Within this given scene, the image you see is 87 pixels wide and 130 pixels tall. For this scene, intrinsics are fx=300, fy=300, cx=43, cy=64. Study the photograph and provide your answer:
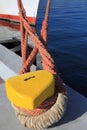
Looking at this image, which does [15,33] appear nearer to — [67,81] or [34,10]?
[67,81]

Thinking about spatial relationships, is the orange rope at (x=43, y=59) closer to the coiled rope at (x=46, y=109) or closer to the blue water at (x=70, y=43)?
the coiled rope at (x=46, y=109)

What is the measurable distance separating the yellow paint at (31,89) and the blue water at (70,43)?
452 centimetres

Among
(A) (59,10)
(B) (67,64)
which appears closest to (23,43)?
(B) (67,64)

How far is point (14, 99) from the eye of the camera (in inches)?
102

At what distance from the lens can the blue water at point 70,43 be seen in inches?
328

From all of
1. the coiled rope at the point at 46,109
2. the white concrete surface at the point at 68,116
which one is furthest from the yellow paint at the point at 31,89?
the white concrete surface at the point at 68,116

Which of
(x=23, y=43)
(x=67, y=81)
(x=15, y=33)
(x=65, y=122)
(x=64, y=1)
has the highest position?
(x=23, y=43)

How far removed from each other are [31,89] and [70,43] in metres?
9.72

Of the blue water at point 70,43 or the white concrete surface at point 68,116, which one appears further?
the blue water at point 70,43

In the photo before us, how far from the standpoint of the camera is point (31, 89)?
2553mm

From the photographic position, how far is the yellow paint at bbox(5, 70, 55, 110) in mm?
2486

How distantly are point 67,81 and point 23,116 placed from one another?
204 inches

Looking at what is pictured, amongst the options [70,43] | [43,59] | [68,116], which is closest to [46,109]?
[68,116]

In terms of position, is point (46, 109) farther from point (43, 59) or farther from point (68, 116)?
point (43, 59)
